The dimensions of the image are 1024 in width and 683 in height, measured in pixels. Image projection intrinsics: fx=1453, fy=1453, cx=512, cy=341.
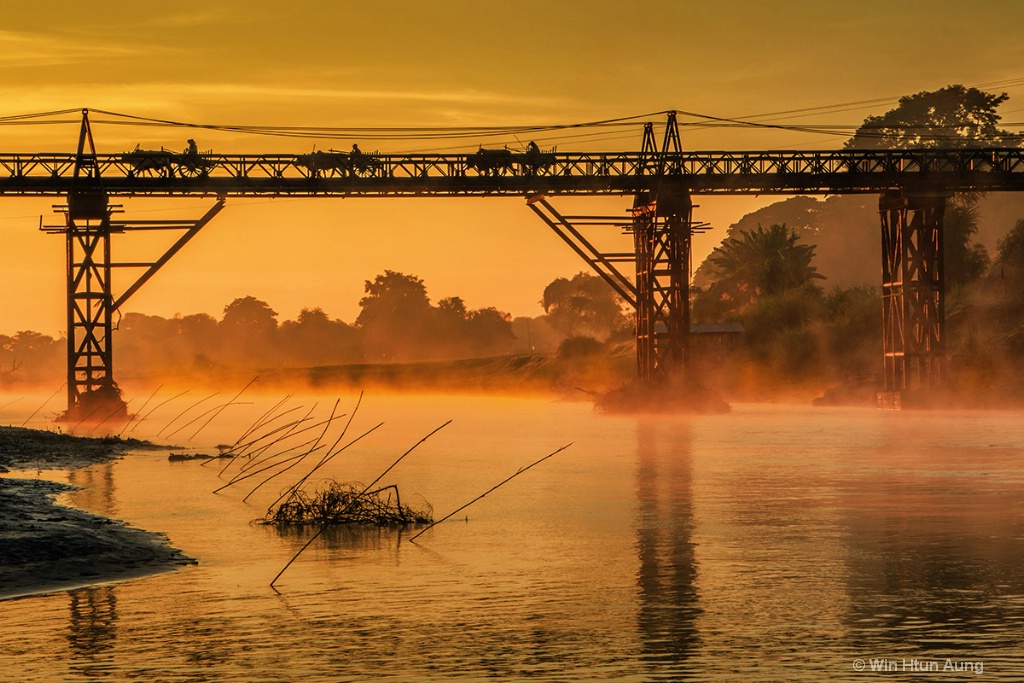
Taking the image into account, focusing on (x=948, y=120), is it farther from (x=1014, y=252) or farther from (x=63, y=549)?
(x=63, y=549)

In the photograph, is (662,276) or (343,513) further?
(662,276)

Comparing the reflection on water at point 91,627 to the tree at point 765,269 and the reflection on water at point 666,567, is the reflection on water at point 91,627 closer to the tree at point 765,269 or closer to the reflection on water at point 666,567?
the reflection on water at point 666,567

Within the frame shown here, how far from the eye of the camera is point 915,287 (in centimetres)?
7075

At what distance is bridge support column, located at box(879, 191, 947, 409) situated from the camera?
70688 millimetres

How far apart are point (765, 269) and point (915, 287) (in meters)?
51.4

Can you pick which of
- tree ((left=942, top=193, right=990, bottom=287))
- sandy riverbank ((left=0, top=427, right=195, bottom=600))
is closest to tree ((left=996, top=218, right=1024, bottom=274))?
tree ((left=942, top=193, right=990, bottom=287))

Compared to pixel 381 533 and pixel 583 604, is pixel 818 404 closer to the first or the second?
pixel 381 533

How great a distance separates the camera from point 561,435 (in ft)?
192

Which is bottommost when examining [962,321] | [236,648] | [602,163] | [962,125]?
[236,648]

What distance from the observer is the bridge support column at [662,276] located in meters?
70.6

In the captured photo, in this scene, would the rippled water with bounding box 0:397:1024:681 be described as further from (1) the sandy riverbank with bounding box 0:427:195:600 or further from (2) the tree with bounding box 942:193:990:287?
(2) the tree with bounding box 942:193:990:287

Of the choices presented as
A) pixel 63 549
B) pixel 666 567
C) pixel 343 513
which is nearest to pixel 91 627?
pixel 63 549

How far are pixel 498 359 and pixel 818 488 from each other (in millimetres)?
107961

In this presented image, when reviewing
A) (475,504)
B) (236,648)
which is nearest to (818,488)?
(475,504)
